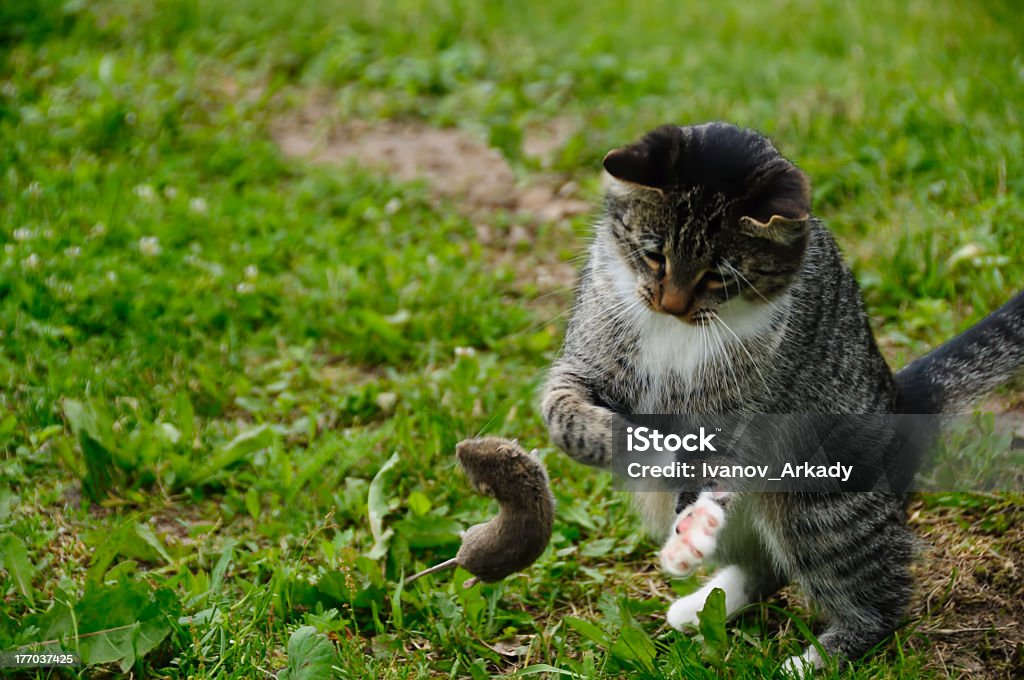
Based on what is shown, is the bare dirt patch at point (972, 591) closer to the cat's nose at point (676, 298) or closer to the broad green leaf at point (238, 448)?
the cat's nose at point (676, 298)

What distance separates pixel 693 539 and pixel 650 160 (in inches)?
44.7

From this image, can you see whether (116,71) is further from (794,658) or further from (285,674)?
(794,658)

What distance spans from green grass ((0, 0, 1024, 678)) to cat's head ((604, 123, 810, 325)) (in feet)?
3.45

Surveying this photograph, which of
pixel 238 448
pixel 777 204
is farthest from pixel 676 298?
pixel 238 448

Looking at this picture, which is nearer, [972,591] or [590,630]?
[590,630]

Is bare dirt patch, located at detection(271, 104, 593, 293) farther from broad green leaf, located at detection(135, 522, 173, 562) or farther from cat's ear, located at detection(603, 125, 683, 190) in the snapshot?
broad green leaf, located at detection(135, 522, 173, 562)

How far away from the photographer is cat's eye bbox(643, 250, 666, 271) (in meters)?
3.36

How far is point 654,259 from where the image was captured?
3.39m

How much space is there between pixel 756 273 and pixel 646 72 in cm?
429

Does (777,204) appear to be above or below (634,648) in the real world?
above

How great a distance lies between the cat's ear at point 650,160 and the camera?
3264 millimetres

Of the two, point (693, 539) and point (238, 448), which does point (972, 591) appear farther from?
point (238, 448)

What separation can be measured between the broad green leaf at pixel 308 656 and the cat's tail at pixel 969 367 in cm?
211

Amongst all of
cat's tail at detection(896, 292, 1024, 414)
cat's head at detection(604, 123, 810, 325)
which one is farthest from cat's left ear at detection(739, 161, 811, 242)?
cat's tail at detection(896, 292, 1024, 414)
